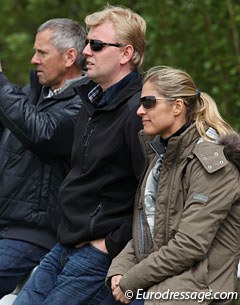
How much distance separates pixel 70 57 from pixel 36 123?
0.51 meters

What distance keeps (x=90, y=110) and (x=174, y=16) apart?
285 cm

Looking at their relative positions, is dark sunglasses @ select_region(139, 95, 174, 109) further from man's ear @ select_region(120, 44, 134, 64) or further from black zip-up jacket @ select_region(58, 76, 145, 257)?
man's ear @ select_region(120, 44, 134, 64)

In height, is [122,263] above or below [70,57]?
below

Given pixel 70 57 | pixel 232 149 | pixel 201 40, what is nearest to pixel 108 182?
pixel 232 149

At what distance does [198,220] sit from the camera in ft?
12.7

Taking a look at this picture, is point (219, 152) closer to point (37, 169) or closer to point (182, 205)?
point (182, 205)

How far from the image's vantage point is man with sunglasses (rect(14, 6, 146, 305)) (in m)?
4.33

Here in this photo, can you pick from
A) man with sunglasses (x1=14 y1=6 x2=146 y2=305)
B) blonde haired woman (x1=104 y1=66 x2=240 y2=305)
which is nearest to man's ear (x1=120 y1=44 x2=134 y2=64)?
man with sunglasses (x1=14 y1=6 x2=146 y2=305)

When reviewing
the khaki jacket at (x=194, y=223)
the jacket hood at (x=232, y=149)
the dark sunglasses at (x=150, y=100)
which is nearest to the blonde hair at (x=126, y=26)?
the dark sunglasses at (x=150, y=100)

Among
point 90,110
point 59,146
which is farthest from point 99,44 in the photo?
point 59,146

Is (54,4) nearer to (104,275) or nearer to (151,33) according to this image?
(151,33)

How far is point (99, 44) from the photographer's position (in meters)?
4.48

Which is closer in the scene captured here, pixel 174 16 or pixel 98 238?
pixel 98 238

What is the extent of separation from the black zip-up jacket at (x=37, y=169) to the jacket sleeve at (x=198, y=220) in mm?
1102
